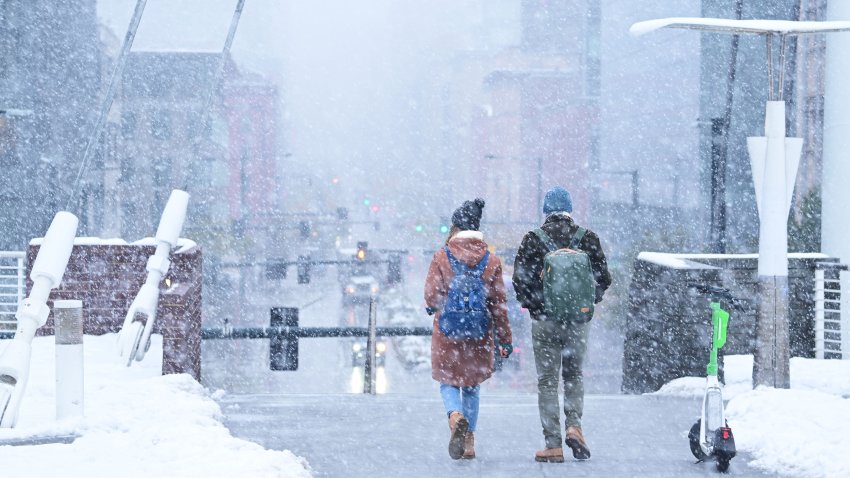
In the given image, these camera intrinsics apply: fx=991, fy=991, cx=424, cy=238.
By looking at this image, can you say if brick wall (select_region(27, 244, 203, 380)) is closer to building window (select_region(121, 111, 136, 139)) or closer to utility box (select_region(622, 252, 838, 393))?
utility box (select_region(622, 252, 838, 393))

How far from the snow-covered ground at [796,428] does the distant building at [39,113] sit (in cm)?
2696

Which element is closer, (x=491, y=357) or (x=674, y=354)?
(x=491, y=357)

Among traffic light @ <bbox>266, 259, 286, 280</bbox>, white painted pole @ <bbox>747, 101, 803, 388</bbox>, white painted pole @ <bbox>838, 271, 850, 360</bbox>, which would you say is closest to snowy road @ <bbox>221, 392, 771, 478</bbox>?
white painted pole @ <bbox>747, 101, 803, 388</bbox>

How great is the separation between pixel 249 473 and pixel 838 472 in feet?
11.6

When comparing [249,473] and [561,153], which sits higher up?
[561,153]

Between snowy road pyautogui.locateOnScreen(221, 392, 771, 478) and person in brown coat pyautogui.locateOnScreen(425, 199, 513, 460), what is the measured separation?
1.41ft

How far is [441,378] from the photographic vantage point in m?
6.90

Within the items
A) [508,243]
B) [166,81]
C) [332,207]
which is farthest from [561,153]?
[332,207]

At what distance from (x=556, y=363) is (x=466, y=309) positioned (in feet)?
2.33

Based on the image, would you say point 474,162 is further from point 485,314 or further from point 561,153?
point 485,314

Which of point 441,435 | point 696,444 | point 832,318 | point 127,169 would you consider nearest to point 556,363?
point 696,444

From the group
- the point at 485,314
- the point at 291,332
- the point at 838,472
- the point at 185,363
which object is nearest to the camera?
the point at 838,472

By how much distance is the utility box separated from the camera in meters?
11.2

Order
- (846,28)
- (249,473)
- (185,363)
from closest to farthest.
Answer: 1. (249,473)
2. (846,28)
3. (185,363)
